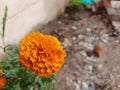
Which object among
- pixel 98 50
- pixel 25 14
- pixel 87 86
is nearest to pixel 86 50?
pixel 98 50

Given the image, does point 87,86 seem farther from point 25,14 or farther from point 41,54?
point 41,54

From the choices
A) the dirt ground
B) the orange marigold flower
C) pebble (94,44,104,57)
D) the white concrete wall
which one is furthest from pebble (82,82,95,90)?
the orange marigold flower

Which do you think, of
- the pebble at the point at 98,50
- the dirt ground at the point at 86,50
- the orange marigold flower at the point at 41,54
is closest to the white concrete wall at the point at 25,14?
the dirt ground at the point at 86,50

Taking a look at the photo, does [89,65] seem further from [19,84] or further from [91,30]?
[19,84]

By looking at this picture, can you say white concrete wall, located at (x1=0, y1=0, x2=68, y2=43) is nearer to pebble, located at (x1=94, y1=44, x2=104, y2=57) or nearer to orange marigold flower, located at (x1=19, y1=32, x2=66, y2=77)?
pebble, located at (x1=94, y1=44, x2=104, y2=57)

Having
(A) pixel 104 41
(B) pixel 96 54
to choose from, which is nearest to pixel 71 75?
(B) pixel 96 54
